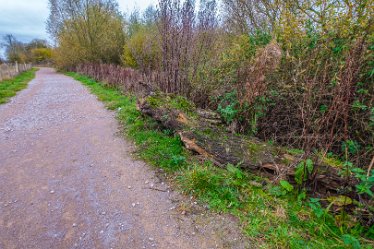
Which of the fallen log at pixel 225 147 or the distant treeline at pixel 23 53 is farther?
the distant treeline at pixel 23 53

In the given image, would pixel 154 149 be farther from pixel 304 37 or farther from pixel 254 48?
pixel 304 37

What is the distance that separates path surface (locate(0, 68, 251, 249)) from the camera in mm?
1922

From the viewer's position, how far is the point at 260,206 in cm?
227

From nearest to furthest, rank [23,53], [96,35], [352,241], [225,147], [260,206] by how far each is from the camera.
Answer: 1. [352,241]
2. [260,206]
3. [225,147]
4. [96,35]
5. [23,53]

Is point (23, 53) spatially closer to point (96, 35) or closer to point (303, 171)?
point (96, 35)

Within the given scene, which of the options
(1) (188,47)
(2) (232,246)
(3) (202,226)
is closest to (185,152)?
(3) (202,226)

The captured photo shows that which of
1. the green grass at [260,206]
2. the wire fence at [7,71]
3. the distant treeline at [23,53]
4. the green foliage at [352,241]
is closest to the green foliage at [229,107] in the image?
the green grass at [260,206]

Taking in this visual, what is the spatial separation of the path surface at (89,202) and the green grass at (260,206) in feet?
0.70

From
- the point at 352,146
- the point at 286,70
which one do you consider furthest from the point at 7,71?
the point at 352,146

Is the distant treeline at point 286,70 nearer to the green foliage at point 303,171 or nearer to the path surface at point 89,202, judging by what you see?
the green foliage at point 303,171

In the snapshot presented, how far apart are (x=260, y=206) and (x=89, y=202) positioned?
1.99 metres

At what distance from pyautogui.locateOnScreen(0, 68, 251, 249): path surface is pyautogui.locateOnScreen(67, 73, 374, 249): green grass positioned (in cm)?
21

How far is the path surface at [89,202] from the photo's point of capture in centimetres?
192

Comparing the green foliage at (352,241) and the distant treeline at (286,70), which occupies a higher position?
the distant treeline at (286,70)
